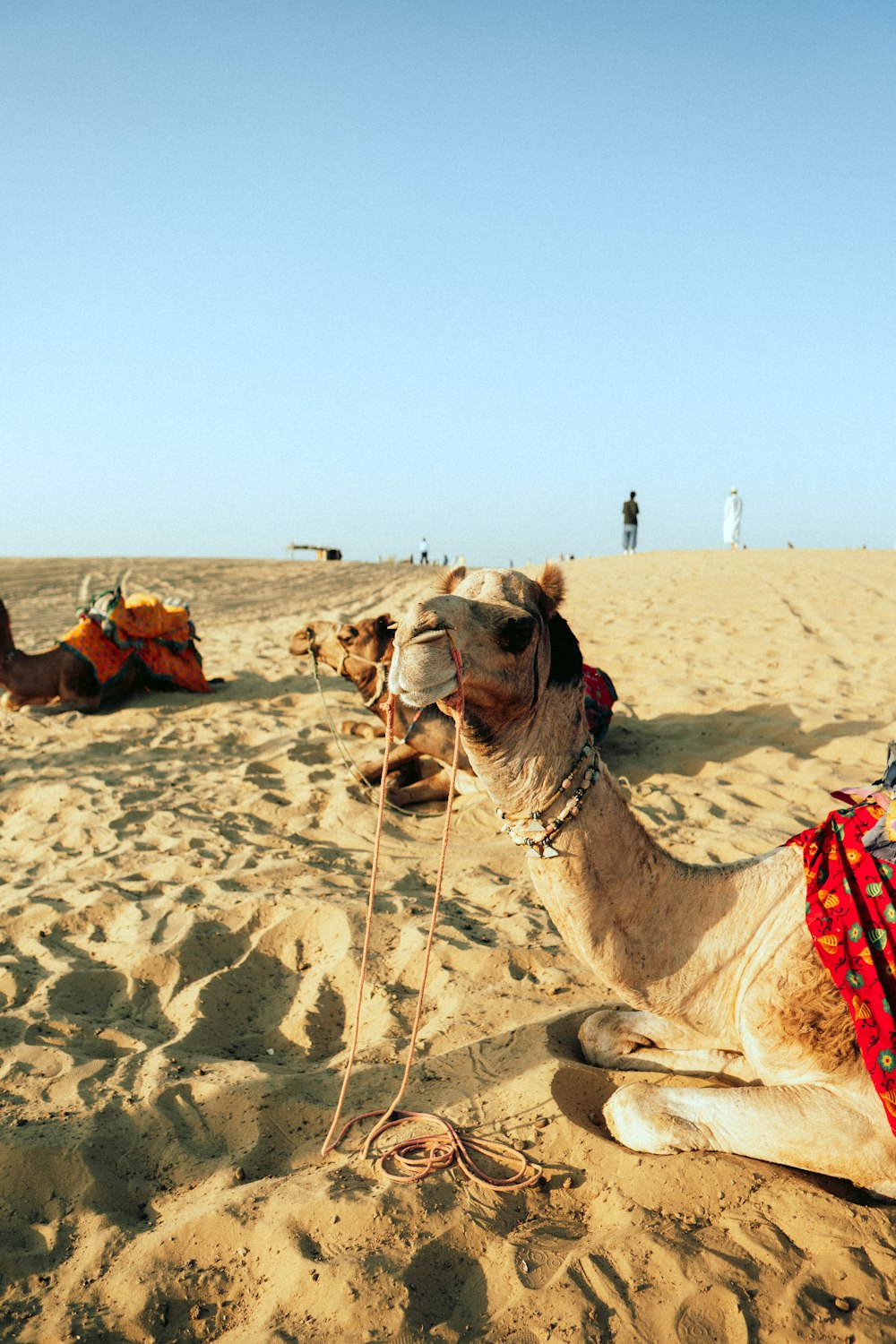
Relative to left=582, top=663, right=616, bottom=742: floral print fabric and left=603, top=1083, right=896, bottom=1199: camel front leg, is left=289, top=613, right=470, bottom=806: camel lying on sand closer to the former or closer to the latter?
left=582, top=663, right=616, bottom=742: floral print fabric

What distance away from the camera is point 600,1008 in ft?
11.2

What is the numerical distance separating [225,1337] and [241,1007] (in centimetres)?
159

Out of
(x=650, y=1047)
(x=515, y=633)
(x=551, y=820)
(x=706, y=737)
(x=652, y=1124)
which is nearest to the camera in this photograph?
(x=515, y=633)

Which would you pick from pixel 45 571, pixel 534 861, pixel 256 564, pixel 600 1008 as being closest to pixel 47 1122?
pixel 534 861

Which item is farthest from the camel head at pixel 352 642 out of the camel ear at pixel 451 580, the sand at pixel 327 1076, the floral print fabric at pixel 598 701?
the camel ear at pixel 451 580

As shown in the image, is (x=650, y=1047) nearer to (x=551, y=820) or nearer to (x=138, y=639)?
(x=551, y=820)

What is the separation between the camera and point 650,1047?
299cm

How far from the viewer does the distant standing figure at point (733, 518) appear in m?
28.9

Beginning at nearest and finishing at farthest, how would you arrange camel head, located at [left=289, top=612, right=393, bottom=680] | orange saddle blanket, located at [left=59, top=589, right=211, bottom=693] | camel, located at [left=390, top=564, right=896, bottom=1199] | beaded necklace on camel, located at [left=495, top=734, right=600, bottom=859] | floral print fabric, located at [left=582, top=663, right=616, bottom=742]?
camel, located at [left=390, top=564, right=896, bottom=1199] → beaded necklace on camel, located at [left=495, top=734, right=600, bottom=859] → floral print fabric, located at [left=582, top=663, right=616, bottom=742] → camel head, located at [left=289, top=612, right=393, bottom=680] → orange saddle blanket, located at [left=59, top=589, right=211, bottom=693]

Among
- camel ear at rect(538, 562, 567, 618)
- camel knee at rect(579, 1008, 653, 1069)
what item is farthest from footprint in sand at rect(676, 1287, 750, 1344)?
camel ear at rect(538, 562, 567, 618)

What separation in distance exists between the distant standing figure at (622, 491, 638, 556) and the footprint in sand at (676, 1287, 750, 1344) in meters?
26.3

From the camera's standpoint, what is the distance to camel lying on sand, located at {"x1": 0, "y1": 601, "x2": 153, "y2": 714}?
327 inches

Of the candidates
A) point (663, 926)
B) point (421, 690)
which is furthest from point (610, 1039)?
point (421, 690)

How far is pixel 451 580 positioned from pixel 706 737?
197 inches
